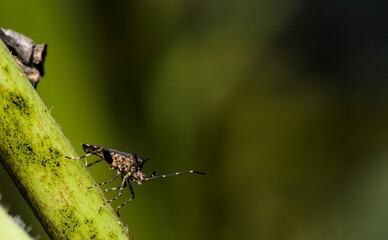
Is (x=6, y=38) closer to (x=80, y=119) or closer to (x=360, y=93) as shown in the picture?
(x=80, y=119)

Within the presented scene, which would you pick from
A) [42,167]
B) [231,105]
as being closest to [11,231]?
[42,167]

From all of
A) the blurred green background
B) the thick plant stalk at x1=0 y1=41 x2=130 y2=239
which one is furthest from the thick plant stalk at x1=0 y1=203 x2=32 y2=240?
the blurred green background

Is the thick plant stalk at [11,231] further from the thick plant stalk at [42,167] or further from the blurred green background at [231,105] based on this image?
the blurred green background at [231,105]

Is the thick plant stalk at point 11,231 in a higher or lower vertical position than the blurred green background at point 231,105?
higher

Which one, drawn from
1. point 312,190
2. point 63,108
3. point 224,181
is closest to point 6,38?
point 63,108

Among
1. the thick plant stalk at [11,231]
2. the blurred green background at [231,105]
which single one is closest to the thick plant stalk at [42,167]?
the thick plant stalk at [11,231]

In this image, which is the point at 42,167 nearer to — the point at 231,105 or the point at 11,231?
the point at 11,231

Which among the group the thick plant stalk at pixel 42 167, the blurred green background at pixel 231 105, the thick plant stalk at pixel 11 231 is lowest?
the blurred green background at pixel 231 105
